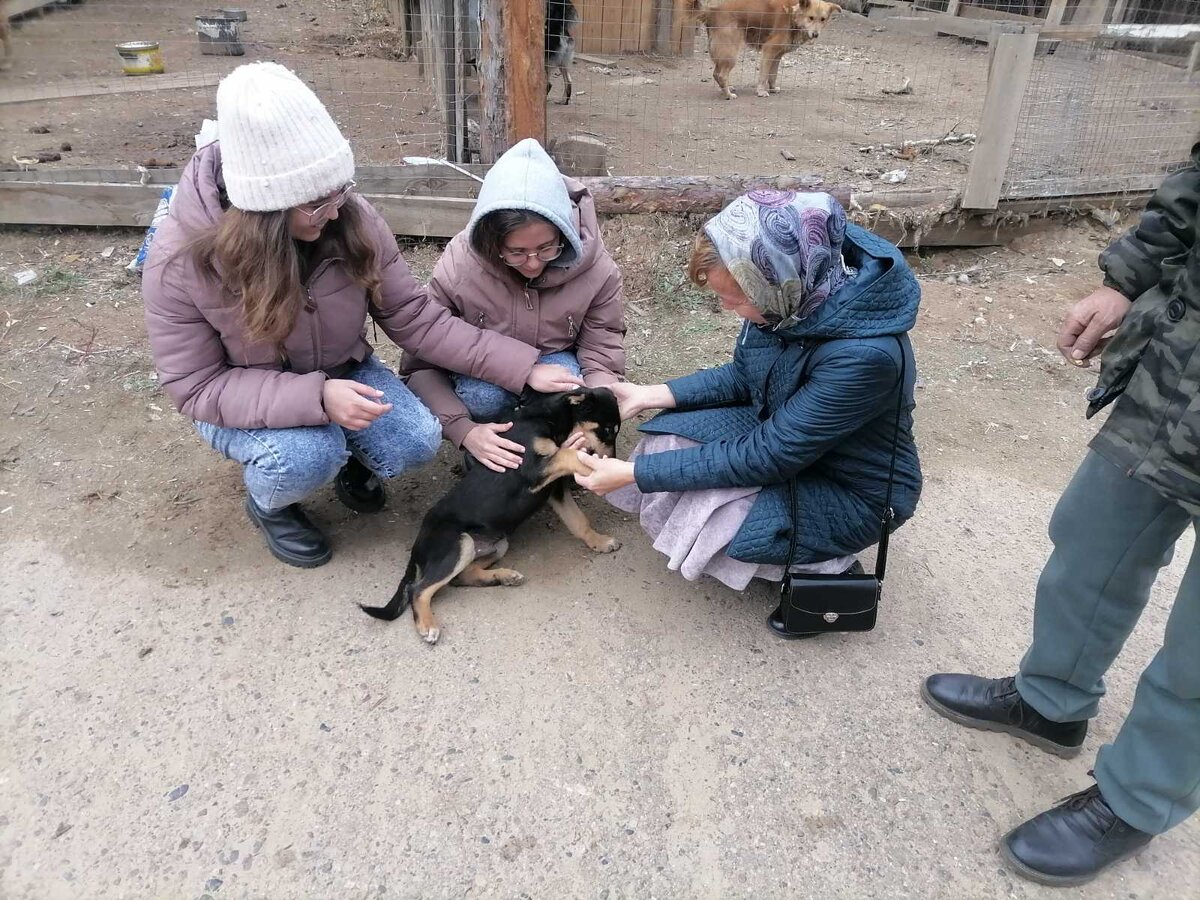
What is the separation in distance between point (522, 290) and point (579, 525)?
96 cm

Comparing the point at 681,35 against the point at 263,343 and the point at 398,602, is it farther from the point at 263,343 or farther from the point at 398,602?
the point at 398,602

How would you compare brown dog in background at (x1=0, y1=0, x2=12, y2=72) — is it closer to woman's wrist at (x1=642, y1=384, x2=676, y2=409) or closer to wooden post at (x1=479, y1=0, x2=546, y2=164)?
wooden post at (x1=479, y1=0, x2=546, y2=164)

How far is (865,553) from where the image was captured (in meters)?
3.29

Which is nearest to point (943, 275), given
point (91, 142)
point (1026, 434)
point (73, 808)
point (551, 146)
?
point (1026, 434)

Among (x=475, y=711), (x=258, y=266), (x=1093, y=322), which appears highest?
(x=1093, y=322)

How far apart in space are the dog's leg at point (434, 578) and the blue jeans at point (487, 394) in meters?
0.68

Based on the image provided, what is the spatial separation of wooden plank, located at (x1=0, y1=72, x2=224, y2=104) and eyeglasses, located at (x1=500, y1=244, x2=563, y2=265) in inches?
294

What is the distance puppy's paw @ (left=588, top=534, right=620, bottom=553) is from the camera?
3.26m

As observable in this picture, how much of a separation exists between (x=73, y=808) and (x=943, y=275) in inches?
219

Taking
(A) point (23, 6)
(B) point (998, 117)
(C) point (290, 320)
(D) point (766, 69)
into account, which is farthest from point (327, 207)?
(A) point (23, 6)

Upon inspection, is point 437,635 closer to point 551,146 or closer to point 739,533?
point 739,533

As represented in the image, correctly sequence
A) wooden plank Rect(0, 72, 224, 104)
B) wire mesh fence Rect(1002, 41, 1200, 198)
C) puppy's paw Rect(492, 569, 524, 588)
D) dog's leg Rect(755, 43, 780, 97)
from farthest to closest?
dog's leg Rect(755, 43, 780, 97), wooden plank Rect(0, 72, 224, 104), wire mesh fence Rect(1002, 41, 1200, 198), puppy's paw Rect(492, 569, 524, 588)

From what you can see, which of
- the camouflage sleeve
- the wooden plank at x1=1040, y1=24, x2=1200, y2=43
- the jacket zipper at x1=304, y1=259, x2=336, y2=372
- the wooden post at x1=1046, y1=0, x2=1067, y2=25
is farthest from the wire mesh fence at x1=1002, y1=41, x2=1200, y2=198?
the wooden post at x1=1046, y1=0, x2=1067, y2=25

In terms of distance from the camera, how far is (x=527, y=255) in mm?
2947
